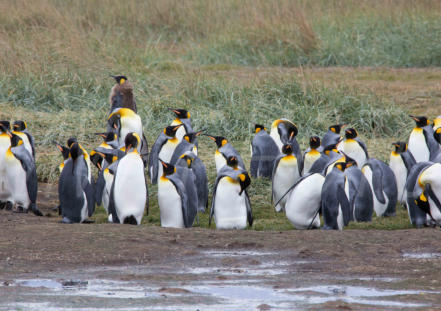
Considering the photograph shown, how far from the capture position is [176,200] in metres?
7.26

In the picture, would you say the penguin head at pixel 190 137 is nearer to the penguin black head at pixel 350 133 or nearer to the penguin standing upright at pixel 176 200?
the penguin standing upright at pixel 176 200

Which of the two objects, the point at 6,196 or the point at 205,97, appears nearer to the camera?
the point at 6,196

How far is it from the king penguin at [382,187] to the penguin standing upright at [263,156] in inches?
55.5

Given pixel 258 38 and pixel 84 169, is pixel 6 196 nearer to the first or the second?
pixel 84 169

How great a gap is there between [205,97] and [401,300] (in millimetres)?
7698

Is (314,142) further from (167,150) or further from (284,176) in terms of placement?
(167,150)

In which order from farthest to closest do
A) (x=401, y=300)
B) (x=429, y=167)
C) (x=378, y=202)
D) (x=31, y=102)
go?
(x=31, y=102) → (x=378, y=202) → (x=429, y=167) → (x=401, y=300)

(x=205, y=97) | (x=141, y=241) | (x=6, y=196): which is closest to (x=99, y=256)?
(x=141, y=241)

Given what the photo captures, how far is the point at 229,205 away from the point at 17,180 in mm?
2117

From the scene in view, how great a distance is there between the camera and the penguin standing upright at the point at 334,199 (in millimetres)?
6988

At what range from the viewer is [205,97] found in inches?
466

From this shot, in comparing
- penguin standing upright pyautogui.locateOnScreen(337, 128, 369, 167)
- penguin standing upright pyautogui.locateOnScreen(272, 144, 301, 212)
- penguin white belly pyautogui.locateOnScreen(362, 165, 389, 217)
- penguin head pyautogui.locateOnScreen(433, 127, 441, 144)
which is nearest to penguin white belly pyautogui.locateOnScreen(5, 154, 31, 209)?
penguin standing upright pyautogui.locateOnScreen(272, 144, 301, 212)

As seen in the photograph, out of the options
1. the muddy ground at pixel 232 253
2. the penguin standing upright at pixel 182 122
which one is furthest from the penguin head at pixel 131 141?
the penguin standing upright at pixel 182 122

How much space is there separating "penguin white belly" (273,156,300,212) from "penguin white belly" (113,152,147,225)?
1.53m
